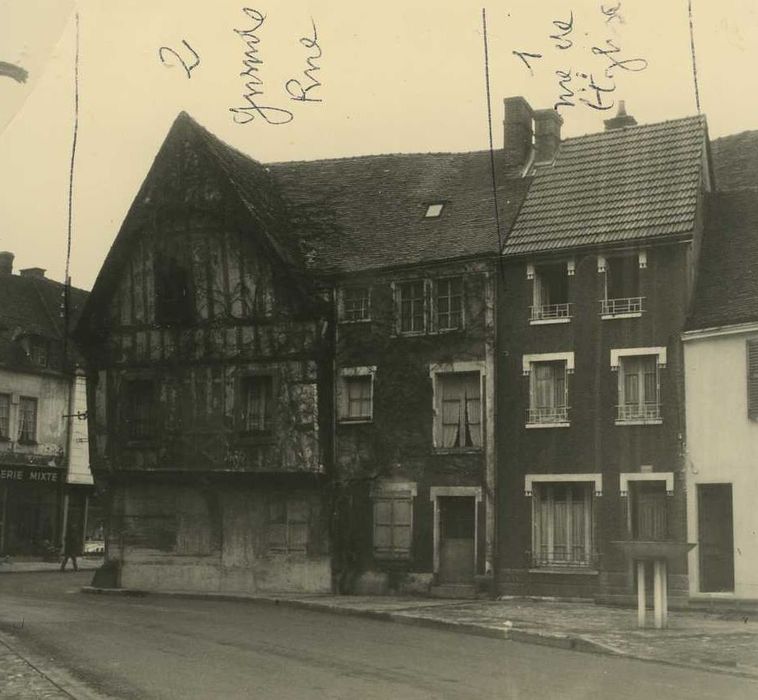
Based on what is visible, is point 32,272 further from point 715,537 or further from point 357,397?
point 715,537

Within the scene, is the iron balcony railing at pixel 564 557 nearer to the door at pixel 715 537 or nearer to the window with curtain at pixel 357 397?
the door at pixel 715 537

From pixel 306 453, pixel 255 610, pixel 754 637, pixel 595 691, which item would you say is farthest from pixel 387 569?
pixel 595 691

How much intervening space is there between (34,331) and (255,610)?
23.0m

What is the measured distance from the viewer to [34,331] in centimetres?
4188

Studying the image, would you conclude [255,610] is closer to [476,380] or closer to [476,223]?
[476,380]

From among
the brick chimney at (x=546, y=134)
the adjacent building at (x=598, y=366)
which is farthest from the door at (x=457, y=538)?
the brick chimney at (x=546, y=134)

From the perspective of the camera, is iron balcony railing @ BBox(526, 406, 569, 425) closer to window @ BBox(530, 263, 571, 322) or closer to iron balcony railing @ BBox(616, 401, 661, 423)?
iron balcony railing @ BBox(616, 401, 661, 423)

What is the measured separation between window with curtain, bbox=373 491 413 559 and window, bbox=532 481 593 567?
9.74 ft

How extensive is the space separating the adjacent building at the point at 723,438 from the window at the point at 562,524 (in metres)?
2.28

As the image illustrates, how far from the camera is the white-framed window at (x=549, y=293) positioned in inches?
1000

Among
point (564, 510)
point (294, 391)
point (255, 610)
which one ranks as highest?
point (294, 391)

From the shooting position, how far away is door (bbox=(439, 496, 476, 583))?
2580 cm

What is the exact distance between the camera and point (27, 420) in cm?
4181

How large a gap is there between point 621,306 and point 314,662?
44.4 ft
